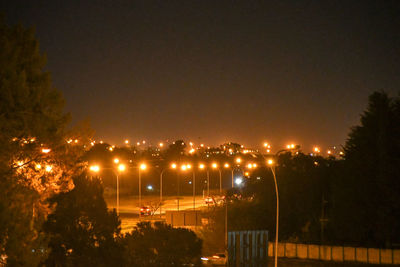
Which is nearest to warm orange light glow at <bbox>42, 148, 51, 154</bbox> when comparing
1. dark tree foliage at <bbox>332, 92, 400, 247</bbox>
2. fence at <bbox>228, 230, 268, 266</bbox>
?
fence at <bbox>228, 230, 268, 266</bbox>

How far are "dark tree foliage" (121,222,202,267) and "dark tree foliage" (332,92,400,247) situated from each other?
18.6m

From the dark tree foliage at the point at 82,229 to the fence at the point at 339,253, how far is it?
20.0 m

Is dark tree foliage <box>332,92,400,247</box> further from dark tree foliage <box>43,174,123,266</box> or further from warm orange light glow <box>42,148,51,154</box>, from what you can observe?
warm orange light glow <box>42,148,51,154</box>

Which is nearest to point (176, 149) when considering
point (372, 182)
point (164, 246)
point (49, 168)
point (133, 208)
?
point (133, 208)

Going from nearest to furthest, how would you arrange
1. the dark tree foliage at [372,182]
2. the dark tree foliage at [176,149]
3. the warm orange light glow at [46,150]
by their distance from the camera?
the warm orange light glow at [46,150]
the dark tree foliage at [372,182]
the dark tree foliage at [176,149]

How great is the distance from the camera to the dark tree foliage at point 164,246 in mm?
25859

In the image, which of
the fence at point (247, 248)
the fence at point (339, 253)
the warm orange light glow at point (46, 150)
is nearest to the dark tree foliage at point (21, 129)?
the warm orange light glow at point (46, 150)

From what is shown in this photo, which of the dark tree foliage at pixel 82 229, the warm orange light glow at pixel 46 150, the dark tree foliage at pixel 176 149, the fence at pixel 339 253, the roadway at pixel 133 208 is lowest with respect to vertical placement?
the fence at pixel 339 253

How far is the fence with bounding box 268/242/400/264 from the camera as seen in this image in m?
33.9

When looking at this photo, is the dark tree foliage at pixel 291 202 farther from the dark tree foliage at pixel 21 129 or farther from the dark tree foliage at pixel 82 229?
the dark tree foliage at pixel 21 129

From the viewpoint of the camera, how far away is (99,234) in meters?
19.9

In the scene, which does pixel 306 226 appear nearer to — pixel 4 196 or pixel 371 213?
pixel 371 213

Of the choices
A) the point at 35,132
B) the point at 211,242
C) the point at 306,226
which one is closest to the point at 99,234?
the point at 35,132

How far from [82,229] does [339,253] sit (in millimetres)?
22585
